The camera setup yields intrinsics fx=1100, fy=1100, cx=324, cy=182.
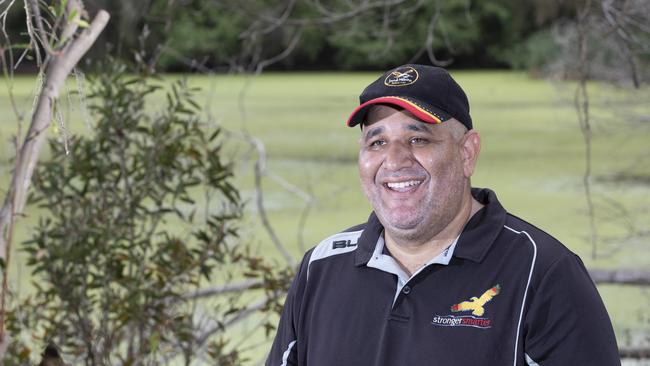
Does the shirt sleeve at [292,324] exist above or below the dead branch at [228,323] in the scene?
above

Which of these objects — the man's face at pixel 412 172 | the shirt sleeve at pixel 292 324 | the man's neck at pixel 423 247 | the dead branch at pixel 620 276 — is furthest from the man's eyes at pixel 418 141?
the dead branch at pixel 620 276

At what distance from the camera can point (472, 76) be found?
17.9 meters

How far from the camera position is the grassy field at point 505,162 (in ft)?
18.1

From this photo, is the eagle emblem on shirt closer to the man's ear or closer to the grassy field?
the man's ear

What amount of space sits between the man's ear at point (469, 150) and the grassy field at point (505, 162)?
1.50m

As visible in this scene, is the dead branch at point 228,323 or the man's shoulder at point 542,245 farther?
the dead branch at point 228,323

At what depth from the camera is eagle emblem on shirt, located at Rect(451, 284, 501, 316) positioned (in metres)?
1.43

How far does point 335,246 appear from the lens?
1615mm

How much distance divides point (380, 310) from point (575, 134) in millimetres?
9550

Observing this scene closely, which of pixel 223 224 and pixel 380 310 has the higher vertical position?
pixel 380 310

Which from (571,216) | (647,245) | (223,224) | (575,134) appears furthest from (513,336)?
(575,134)

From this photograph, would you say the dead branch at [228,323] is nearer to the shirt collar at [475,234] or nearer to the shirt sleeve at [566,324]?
the shirt collar at [475,234]

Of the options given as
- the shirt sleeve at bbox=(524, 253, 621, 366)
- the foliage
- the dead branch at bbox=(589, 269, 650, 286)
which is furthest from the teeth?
the dead branch at bbox=(589, 269, 650, 286)

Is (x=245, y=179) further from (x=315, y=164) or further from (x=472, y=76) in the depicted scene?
(x=472, y=76)
